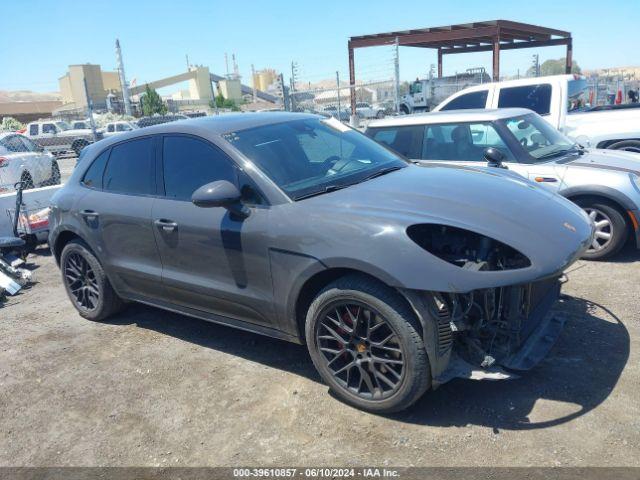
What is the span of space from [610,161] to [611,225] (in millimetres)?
830

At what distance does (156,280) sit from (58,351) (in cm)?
118

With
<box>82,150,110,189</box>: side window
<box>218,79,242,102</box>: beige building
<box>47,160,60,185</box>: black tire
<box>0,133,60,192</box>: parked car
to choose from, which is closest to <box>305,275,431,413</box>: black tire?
<box>82,150,110,189</box>: side window

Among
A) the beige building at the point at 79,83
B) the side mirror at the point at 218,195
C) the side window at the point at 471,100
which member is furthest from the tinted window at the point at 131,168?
the beige building at the point at 79,83

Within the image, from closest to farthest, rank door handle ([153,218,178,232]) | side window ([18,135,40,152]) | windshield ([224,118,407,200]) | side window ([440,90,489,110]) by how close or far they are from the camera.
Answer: windshield ([224,118,407,200]) < door handle ([153,218,178,232]) < side window ([440,90,489,110]) < side window ([18,135,40,152])

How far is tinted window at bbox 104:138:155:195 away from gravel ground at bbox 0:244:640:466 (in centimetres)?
132

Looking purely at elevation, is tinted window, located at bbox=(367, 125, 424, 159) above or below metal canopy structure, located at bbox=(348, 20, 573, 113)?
below

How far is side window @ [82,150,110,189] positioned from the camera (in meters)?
4.84

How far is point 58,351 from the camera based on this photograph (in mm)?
4660

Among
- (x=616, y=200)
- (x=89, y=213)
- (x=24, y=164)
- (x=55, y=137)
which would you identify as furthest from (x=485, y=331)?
(x=55, y=137)

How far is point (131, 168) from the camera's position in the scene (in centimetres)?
455

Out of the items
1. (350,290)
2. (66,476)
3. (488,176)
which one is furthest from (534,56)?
(66,476)

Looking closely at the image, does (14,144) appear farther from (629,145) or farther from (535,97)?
(629,145)

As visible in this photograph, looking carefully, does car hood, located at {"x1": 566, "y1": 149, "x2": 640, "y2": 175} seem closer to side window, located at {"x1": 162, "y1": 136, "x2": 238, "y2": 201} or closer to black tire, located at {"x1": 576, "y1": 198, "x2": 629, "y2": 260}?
black tire, located at {"x1": 576, "y1": 198, "x2": 629, "y2": 260}

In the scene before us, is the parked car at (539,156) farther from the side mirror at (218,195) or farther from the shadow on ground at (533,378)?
Answer: the side mirror at (218,195)
